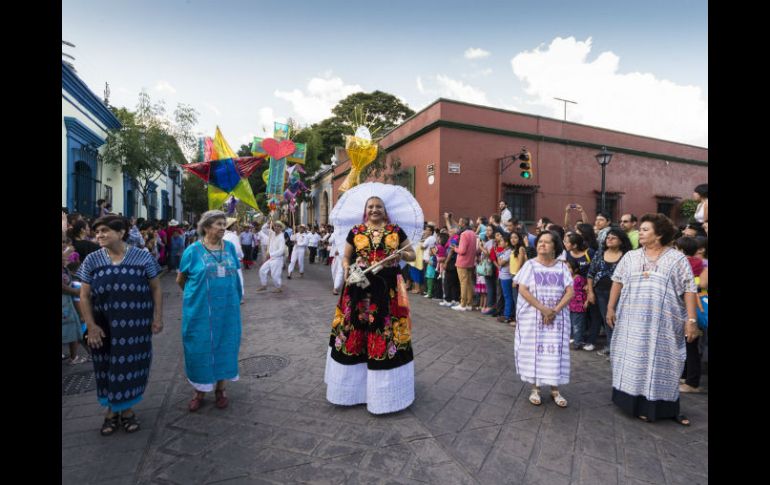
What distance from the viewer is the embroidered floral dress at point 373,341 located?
134 inches

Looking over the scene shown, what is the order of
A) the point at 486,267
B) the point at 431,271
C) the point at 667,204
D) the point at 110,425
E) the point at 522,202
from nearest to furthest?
the point at 110,425 < the point at 486,267 < the point at 431,271 < the point at 522,202 < the point at 667,204

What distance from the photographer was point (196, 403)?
3.57 metres

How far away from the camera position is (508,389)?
13.2ft

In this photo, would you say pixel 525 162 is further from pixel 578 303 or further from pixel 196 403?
pixel 196 403

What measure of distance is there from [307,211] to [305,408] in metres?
33.1

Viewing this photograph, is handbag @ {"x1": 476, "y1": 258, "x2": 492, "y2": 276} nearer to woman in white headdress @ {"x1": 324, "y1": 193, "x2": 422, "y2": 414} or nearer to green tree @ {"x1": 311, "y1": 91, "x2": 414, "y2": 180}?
woman in white headdress @ {"x1": 324, "y1": 193, "x2": 422, "y2": 414}

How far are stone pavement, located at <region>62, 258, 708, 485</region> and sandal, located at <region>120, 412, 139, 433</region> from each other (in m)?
0.05

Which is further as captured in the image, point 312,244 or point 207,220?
point 312,244

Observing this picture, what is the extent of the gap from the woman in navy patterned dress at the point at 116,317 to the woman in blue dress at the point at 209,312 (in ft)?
1.12

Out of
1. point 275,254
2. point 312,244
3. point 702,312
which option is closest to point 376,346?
point 702,312

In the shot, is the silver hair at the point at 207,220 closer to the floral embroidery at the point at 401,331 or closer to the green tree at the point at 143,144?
the floral embroidery at the point at 401,331

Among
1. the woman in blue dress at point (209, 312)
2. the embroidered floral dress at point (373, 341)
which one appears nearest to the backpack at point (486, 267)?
the embroidered floral dress at point (373, 341)

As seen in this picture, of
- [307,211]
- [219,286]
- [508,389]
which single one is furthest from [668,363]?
[307,211]

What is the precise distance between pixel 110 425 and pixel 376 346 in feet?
7.43
